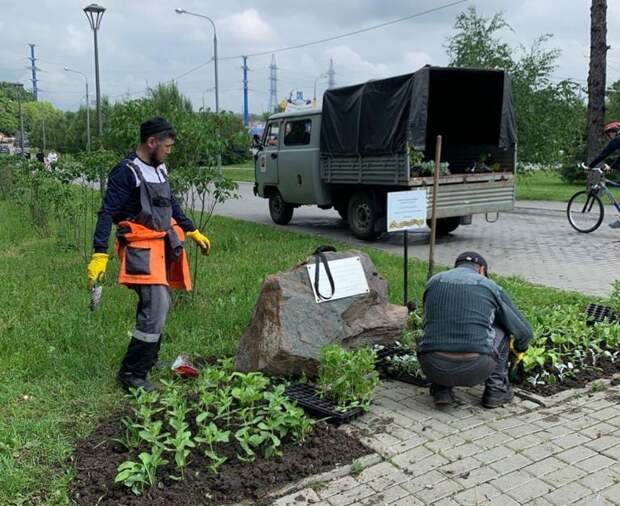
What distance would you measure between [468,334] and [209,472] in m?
1.70

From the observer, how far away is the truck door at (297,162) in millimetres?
12805

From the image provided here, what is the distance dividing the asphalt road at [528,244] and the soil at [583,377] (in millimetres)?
2628

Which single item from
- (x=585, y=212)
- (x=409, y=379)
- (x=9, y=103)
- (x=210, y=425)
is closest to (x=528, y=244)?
(x=585, y=212)

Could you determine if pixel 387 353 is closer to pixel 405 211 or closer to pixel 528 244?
pixel 405 211

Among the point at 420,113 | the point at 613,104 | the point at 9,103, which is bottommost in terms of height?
the point at 420,113

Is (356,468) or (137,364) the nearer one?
(356,468)

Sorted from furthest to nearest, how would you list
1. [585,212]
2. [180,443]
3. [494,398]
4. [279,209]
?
[279,209] < [585,212] < [494,398] < [180,443]

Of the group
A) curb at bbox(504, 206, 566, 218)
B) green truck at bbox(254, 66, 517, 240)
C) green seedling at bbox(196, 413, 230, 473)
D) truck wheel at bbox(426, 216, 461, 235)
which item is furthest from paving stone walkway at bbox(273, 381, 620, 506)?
curb at bbox(504, 206, 566, 218)

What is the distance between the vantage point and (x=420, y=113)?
10539mm

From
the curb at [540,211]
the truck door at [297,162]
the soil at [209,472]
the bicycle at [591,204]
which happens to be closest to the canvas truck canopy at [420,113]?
the truck door at [297,162]

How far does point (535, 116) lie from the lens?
18.6m

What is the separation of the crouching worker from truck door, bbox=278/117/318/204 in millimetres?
8790

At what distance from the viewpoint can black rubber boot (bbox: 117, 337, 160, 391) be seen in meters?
4.42

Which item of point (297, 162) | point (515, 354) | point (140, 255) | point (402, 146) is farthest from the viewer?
point (297, 162)
